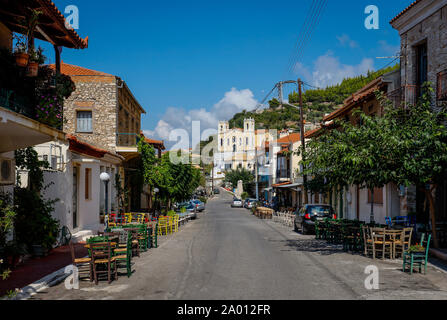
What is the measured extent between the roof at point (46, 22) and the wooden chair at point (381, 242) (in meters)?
11.2

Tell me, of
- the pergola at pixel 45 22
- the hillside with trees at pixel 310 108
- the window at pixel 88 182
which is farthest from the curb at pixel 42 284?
the hillside with trees at pixel 310 108

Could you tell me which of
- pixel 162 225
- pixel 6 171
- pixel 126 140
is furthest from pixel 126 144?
pixel 6 171

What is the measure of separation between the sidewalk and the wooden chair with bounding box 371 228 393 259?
29.8ft

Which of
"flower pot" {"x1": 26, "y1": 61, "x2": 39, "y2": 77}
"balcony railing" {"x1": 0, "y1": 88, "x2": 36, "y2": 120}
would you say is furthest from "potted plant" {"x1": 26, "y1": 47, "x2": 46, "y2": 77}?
"balcony railing" {"x1": 0, "y1": 88, "x2": 36, "y2": 120}

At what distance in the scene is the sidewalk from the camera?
363 inches

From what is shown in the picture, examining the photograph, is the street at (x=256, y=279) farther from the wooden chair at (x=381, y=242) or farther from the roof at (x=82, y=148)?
the roof at (x=82, y=148)

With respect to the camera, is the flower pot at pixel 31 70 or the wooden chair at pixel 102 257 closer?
the wooden chair at pixel 102 257

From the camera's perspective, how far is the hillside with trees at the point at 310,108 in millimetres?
141125

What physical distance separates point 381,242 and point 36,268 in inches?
389

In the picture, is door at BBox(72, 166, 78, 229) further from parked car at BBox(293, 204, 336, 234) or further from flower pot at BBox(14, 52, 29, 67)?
parked car at BBox(293, 204, 336, 234)
